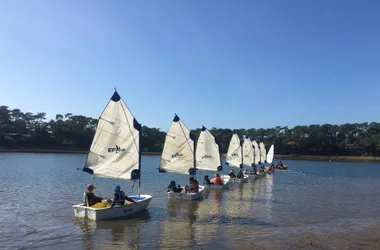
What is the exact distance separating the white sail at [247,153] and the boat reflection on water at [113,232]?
120 feet

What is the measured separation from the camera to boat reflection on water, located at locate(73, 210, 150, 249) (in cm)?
1503

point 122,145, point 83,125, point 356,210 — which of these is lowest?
point 356,210

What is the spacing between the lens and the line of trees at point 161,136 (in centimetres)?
13512

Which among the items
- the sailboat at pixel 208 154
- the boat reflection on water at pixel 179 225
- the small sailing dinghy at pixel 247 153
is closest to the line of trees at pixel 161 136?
the small sailing dinghy at pixel 247 153

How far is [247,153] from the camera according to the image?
5594 centimetres

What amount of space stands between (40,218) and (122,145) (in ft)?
20.1

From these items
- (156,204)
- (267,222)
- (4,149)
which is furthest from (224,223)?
(4,149)

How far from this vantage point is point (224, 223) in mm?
19344

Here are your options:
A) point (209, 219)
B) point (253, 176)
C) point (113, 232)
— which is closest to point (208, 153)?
point (253, 176)

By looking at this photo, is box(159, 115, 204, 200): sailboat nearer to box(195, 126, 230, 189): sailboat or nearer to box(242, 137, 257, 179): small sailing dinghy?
box(195, 126, 230, 189): sailboat

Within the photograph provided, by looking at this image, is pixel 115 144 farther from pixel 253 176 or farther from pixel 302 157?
pixel 302 157

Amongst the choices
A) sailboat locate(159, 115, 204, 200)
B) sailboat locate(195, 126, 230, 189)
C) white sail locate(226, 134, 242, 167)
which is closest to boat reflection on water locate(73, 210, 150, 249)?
sailboat locate(159, 115, 204, 200)

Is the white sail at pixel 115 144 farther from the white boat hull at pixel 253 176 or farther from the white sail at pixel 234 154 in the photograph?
the white boat hull at pixel 253 176

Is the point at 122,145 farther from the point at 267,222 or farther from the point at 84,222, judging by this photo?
the point at 267,222
